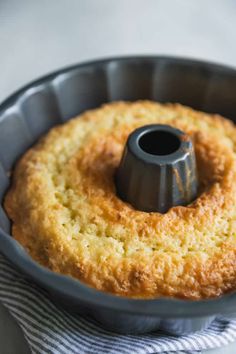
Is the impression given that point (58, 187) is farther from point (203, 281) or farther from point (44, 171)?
point (203, 281)

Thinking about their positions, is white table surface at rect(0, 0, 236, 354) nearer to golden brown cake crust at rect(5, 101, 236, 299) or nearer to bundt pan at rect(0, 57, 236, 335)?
bundt pan at rect(0, 57, 236, 335)

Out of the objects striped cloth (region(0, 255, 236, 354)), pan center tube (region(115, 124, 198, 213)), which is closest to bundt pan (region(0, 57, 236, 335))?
striped cloth (region(0, 255, 236, 354))

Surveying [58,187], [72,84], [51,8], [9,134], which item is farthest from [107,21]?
[58,187]

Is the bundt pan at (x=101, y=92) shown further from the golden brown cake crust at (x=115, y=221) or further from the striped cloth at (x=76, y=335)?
the striped cloth at (x=76, y=335)

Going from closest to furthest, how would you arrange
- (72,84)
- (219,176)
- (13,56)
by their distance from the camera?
1. (219,176)
2. (72,84)
3. (13,56)

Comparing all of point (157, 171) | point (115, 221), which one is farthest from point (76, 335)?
point (157, 171)

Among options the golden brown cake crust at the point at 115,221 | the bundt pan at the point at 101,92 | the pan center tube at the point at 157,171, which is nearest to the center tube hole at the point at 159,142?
the pan center tube at the point at 157,171

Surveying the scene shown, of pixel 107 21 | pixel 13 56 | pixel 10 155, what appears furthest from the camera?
pixel 107 21

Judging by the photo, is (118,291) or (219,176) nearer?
(118,291)
